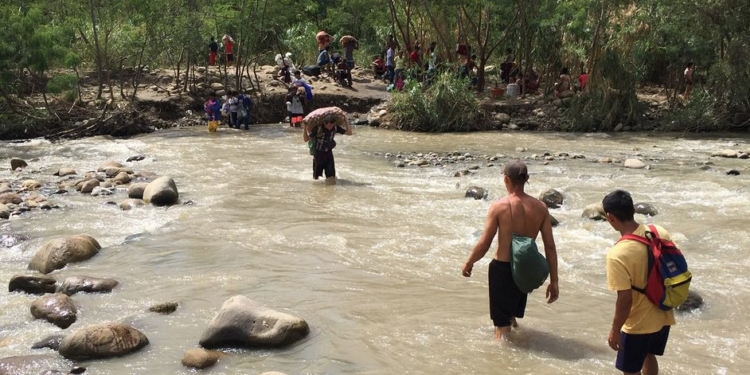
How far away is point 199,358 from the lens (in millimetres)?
4824

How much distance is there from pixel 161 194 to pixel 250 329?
17.2 ft

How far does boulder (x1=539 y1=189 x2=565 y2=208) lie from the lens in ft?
31.8

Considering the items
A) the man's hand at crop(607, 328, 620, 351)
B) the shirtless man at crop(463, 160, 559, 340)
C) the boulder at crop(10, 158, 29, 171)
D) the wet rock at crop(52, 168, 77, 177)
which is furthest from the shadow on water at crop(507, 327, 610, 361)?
the boulder at crop(10, 158, 29, 171)

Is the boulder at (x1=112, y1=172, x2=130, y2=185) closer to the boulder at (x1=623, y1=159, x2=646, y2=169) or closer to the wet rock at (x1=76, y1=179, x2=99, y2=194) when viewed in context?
the wet rock at (x1=76, y1=179, x2=99, y2=194)

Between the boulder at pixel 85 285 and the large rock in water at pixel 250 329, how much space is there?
164 centimetres

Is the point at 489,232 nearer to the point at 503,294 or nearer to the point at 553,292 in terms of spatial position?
the point at 503,294

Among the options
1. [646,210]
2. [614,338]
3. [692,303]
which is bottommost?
[692,303]

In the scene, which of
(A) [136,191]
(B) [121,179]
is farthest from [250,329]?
(B) [121,179]

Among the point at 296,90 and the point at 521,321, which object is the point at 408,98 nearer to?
the point at 296,90

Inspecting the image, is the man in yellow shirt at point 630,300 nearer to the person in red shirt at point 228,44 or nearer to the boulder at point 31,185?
the boulder at point 31,185

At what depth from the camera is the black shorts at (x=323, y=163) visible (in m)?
11.2

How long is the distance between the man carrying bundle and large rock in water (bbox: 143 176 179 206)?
202 cm

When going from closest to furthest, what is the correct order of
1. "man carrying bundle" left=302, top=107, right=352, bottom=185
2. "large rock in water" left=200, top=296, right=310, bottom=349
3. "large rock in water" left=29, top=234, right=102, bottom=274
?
"large rock in water" left=200, top=296, right=310, bottom=349 → "large rock in water" left=29, top=234, right=102, bottom=274 → "man carrying bundle" left=302, top=107, right=352, bottom=185

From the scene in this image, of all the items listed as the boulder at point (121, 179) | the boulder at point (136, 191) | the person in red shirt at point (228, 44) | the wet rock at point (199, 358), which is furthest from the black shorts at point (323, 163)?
the person in red shirt at point (228, 44)
